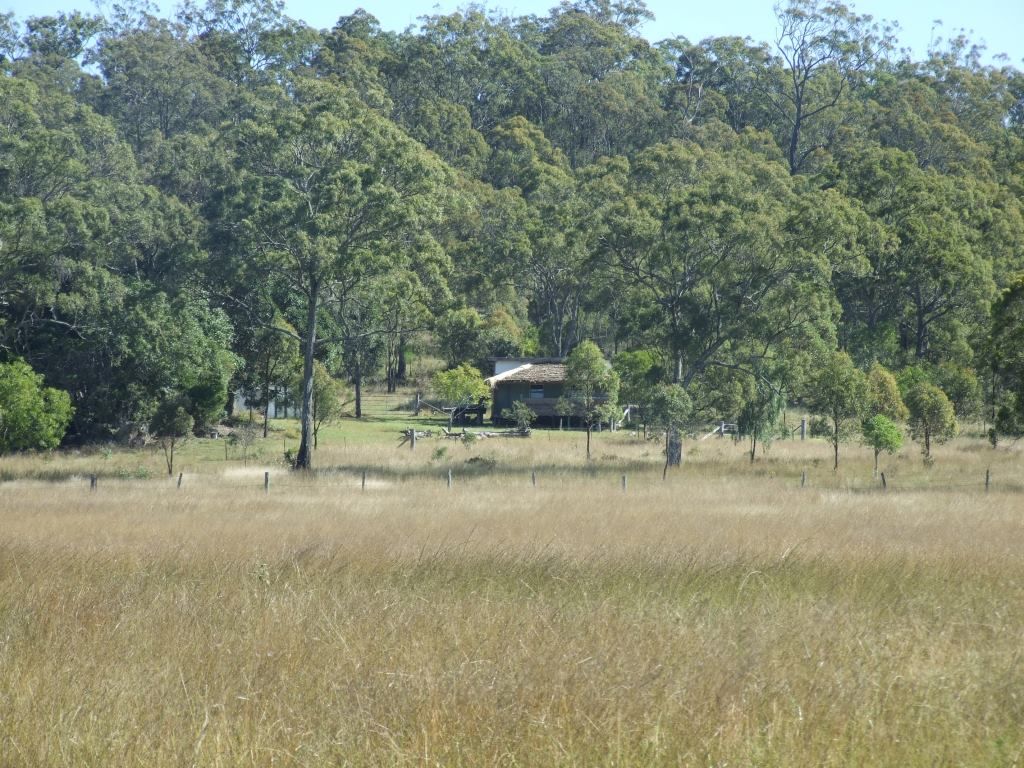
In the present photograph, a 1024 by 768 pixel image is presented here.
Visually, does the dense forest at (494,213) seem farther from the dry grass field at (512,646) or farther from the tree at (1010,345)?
the dry grass field at (512,646)

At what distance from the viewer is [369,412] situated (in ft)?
212

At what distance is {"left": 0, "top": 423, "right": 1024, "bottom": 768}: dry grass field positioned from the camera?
17.4 ft

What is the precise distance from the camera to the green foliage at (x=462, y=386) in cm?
5975

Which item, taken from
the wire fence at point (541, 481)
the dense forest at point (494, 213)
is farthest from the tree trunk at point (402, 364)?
the wire fence at point (541, 481)

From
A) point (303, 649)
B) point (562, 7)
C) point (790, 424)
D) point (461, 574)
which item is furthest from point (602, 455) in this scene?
point (562, 7)

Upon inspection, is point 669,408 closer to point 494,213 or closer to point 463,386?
point 463,386

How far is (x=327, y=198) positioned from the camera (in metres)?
39.8

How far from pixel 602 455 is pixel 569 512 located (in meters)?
26.3

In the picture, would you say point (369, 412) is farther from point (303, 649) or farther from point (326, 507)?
point (303, 649)

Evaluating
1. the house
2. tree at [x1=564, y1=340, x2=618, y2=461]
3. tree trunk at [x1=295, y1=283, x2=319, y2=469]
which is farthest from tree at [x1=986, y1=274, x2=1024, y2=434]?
the house

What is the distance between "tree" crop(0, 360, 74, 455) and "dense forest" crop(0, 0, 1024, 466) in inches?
12.0

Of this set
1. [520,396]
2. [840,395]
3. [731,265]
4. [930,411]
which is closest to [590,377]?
[731,265]

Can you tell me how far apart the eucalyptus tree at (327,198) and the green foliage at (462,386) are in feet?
59.8

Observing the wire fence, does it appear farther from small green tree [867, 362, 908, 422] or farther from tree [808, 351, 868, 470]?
small green tree [867, 362, 908, 422]
